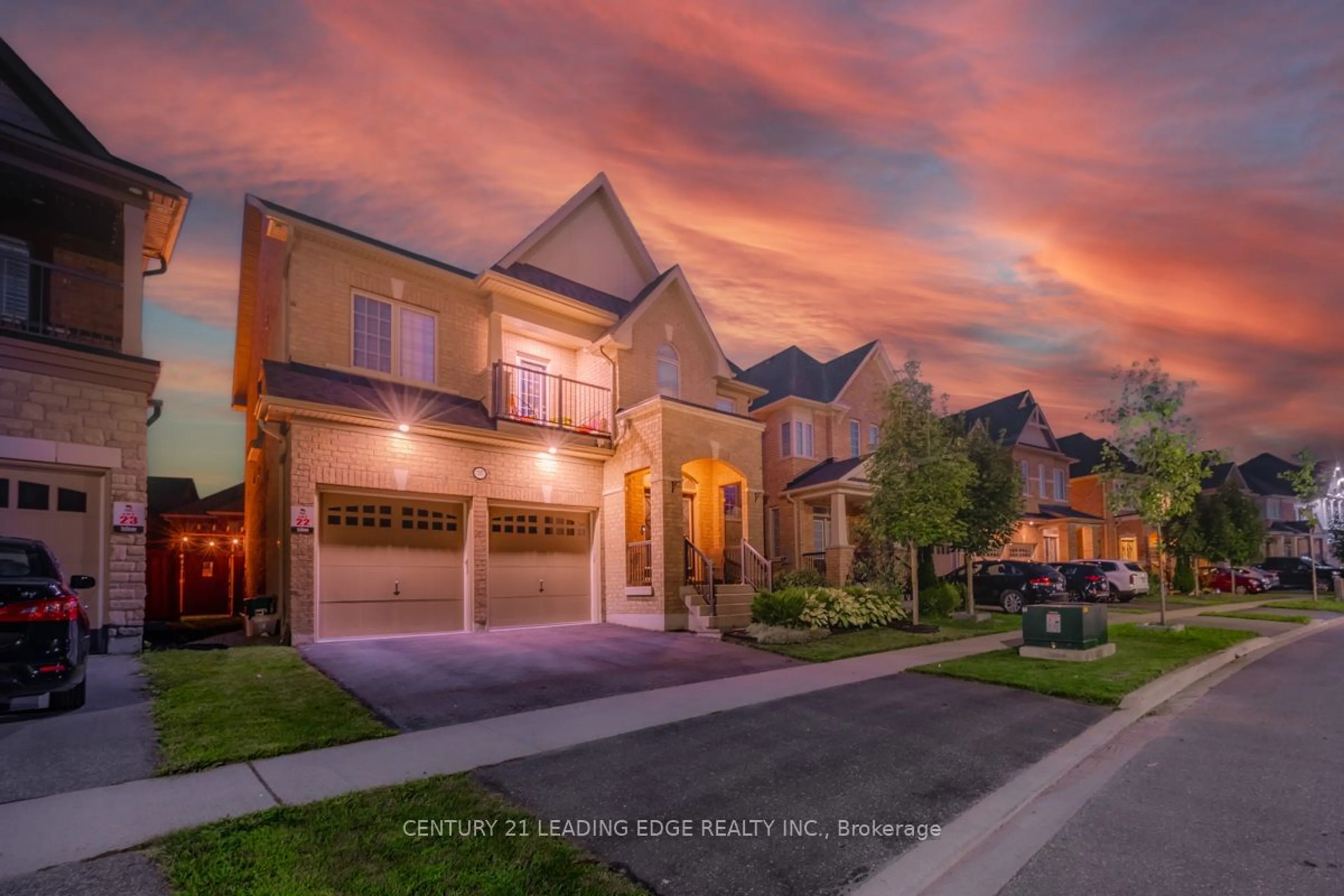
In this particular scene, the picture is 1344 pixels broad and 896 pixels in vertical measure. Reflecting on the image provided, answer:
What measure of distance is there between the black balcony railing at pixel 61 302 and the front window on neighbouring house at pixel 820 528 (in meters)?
20.0

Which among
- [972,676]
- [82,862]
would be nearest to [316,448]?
[82,862]

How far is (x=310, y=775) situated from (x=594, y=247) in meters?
16.8

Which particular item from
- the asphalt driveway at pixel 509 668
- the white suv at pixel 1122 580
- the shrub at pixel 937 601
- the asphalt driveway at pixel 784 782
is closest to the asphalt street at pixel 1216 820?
the asphalt driveway at pixel 784 782

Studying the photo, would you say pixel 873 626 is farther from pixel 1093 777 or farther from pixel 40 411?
pixel 40 411

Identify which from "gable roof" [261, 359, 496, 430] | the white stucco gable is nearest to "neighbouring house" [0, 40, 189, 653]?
"gable roof" [261, 359, 496, 430]

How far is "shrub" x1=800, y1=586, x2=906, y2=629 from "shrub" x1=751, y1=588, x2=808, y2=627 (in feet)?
0.44

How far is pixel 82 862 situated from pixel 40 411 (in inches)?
376

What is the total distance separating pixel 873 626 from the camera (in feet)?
51.8

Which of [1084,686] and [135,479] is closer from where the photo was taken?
[1084,686]

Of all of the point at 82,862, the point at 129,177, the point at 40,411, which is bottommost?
the point at 82,862

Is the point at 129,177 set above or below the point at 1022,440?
above

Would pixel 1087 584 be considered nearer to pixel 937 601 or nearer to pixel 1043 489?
pixel 937 601

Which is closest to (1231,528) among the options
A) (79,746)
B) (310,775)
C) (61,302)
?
(310,775)

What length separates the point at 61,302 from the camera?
12.0m
